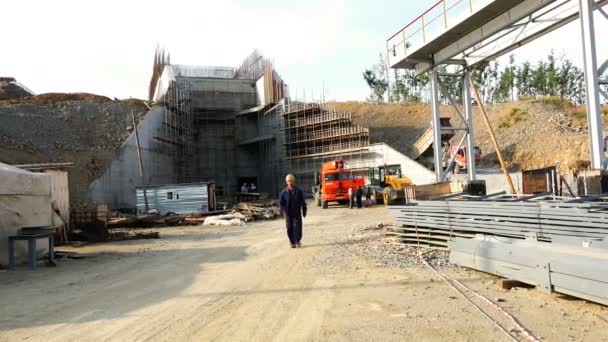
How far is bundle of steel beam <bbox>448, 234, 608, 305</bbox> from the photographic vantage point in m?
4.51

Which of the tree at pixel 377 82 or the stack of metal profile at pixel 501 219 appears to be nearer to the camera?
the stack of metal profile at pixel 501 219

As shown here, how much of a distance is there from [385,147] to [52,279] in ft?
96.8

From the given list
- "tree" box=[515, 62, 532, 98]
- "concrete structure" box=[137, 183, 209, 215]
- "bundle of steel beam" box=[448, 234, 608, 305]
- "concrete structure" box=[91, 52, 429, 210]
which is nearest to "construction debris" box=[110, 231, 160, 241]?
"concrete structure" box=[137, 183, 209, 215]

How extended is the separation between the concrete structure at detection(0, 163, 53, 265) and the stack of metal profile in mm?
8372

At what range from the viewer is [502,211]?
24.7 ft

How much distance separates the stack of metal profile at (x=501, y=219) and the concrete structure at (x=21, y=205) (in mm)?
8372

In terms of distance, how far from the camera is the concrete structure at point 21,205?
32.2ft

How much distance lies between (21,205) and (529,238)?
10.5 meters

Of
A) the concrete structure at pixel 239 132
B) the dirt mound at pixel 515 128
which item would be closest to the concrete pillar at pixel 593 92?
the dirt mound at pixel 515 128

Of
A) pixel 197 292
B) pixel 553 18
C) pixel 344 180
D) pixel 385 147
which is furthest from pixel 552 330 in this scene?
pixel 385 147

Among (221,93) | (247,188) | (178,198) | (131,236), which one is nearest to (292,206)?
(131,236)

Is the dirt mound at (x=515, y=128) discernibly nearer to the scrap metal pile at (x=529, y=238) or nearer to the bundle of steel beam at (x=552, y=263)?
the scrap metal pile at (x=529, y=238)

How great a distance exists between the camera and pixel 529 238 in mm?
6707

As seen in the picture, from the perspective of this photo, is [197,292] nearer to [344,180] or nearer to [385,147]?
[344,180]
